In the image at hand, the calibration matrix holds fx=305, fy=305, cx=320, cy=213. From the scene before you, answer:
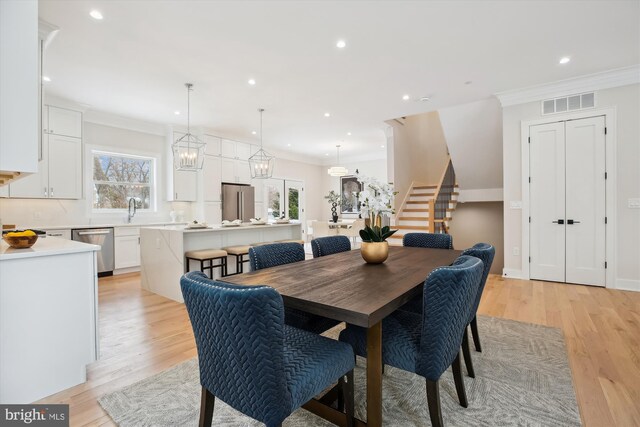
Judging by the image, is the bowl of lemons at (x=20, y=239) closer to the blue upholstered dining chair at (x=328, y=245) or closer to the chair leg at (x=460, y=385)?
the blue upholstered dining chair at (x=328, y=245)

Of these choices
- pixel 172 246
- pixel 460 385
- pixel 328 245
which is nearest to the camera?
pixel 460 385

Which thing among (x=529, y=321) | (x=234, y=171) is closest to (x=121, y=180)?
(x=234, y=171)

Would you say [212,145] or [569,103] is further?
[212,145]

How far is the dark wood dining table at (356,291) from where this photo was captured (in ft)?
4.05

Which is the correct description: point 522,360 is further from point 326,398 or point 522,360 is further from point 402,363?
point 326,398

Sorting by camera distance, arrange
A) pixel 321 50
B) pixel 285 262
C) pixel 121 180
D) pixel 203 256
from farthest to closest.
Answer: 1. pixel 121 180
2. pixel 203 256
3. pixel 321 50
4. pixel 285 262

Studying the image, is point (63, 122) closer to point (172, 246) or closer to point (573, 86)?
point (172, 246)

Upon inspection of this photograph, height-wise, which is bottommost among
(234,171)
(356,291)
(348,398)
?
(348,398)

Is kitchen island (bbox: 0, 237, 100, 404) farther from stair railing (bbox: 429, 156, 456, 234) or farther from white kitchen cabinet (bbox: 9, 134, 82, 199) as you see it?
stair railing (bbox: 429, 156, 456, 234)

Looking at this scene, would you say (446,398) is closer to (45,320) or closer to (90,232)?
(45,320)

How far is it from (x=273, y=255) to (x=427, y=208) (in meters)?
5.78

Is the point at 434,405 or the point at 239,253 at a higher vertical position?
the point at 239,253

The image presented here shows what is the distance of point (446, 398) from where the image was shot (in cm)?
181

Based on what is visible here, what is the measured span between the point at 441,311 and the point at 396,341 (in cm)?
32
